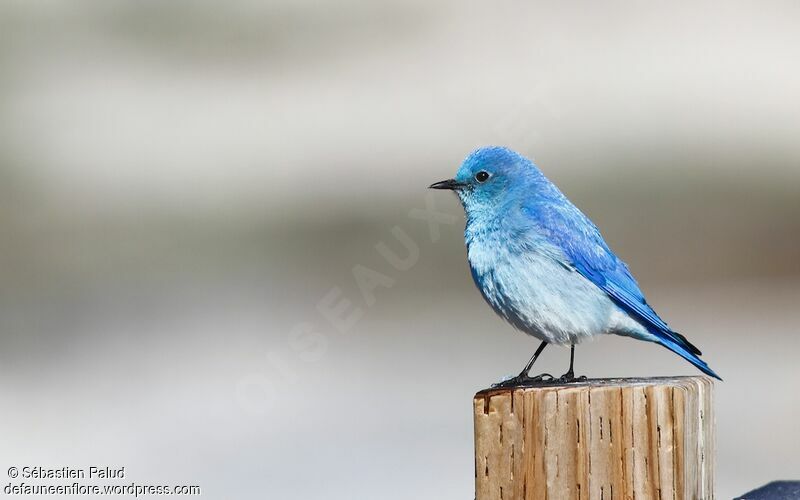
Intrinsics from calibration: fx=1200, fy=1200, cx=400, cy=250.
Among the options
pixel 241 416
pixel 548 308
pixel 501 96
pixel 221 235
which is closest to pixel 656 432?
pixel 548 308

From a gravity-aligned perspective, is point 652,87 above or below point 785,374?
above

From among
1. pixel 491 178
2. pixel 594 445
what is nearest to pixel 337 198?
pixel 491 178

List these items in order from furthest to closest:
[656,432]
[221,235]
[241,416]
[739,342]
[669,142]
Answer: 1. [221,235]
2. [669,142]
3. [739,342]
4. [241,416]
5. [656,432]

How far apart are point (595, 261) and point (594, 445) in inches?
80.3

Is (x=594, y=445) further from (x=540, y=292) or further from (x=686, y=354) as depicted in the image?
(x=540, y=292)

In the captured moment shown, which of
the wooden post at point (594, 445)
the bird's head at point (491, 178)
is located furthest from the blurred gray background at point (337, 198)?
the wooden post at point (594, 445)

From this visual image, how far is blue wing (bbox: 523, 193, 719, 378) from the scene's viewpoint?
16.8 ft

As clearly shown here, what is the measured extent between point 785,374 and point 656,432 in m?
8.54

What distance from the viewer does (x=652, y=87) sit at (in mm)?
14391

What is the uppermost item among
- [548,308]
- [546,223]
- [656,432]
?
[546,223]

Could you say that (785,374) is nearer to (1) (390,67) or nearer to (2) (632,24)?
(2) (632,24)

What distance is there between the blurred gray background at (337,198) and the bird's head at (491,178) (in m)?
5.22

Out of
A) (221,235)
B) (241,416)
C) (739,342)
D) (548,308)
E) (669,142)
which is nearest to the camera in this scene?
(548,308)

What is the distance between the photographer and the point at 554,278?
5.16 metres
